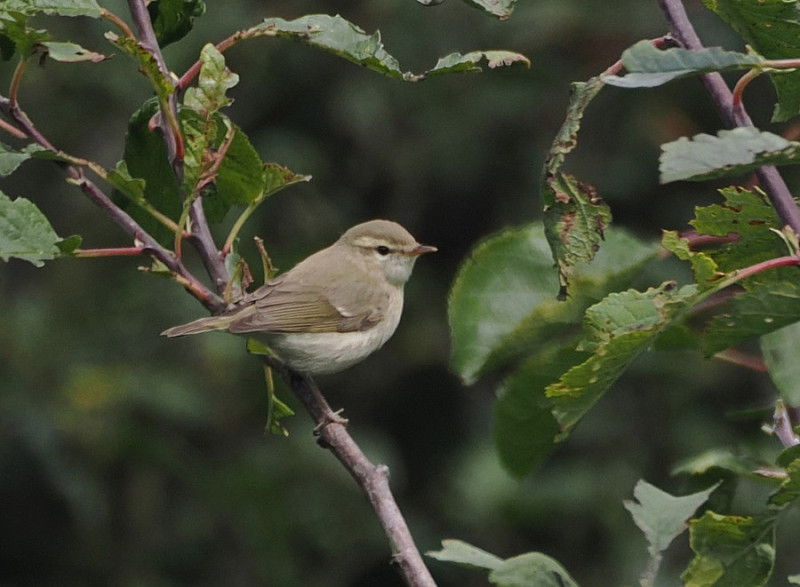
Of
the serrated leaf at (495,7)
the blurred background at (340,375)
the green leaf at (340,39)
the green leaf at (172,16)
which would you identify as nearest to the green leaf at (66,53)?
the green leaf at (172,16)

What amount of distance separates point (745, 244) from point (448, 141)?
4.75 metres

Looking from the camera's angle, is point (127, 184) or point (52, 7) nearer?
→ point (52, 7)

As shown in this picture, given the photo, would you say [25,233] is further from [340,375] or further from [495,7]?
[340,375]

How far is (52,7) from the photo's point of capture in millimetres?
1957

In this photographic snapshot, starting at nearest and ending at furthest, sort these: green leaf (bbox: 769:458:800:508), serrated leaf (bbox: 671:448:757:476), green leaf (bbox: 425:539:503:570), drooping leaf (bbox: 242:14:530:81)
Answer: green leaf (bbox: 769:458:800:508), green leaf (bbox: 425:539:503:570), serrated leaf (bbox: 671:448:757:476), drooping leaf (bbox: 242:14:530:81)

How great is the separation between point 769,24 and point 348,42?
29.3 inches

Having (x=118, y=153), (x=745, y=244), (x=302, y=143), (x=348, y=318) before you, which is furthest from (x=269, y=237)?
(x=745, y=244)

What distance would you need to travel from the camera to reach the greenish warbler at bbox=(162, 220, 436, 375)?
142 inches

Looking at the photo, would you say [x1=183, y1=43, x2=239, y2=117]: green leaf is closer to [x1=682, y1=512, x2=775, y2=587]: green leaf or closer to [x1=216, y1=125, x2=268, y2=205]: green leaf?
[x1=216, y1=125, x2=268, y2=205]: green leaf

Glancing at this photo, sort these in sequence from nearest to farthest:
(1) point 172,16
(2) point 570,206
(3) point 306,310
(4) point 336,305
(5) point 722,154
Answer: (5) point 722,154, (2) point 570,206, (1) point 172,16, (3) point 306,310, (4) point 336,305

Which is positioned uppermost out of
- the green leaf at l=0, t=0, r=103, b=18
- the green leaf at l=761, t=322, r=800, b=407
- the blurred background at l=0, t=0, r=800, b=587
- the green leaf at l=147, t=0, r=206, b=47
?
the green leaf at l=0, t=0, r=103, b=18

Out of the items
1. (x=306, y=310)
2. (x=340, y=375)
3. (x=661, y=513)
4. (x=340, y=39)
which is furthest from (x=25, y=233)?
(x=340, y=375)

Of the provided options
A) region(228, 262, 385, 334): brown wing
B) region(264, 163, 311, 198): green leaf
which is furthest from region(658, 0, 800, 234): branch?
region(228, 262, 385, 334): brown wing

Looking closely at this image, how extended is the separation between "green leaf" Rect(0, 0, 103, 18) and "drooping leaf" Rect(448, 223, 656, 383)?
0.77 metres
